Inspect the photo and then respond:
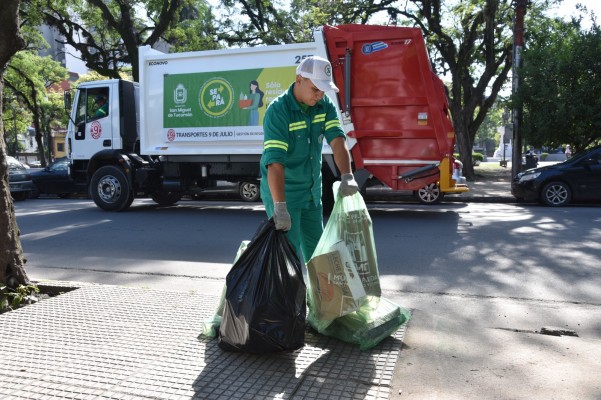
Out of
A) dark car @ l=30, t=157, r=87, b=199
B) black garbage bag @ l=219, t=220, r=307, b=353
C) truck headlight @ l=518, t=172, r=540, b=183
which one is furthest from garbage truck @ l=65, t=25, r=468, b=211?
black garbage bag @ l=219, t=220, r=307, b=353

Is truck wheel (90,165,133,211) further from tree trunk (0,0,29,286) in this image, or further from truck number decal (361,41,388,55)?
tree trunk (0,0,29,286)

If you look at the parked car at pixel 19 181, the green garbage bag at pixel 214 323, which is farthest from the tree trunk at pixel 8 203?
the parked car at pixel 19 181

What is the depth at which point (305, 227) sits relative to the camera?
3.83 metres

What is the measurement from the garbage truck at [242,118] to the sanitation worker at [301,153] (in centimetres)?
566

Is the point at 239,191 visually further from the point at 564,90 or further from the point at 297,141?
the point at 297,141

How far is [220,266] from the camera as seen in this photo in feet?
20.2

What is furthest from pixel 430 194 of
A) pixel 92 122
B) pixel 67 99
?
pixel 67 99

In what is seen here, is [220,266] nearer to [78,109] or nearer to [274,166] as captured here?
[274,166]

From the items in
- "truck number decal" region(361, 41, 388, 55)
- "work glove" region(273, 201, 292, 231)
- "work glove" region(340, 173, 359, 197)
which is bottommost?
"work glove" region(273, 201, 292, 231)

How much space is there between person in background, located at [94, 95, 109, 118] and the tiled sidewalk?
322 inches

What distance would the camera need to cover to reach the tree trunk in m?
4.10

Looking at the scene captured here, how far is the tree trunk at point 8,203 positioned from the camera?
4.10 m

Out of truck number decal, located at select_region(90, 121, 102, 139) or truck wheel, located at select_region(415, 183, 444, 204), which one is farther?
truck wheel, located at select_region(415, 183, 444, 204)

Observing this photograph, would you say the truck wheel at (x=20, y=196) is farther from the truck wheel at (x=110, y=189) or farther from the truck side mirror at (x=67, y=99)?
the truck wheel at (x=110, y=189)
